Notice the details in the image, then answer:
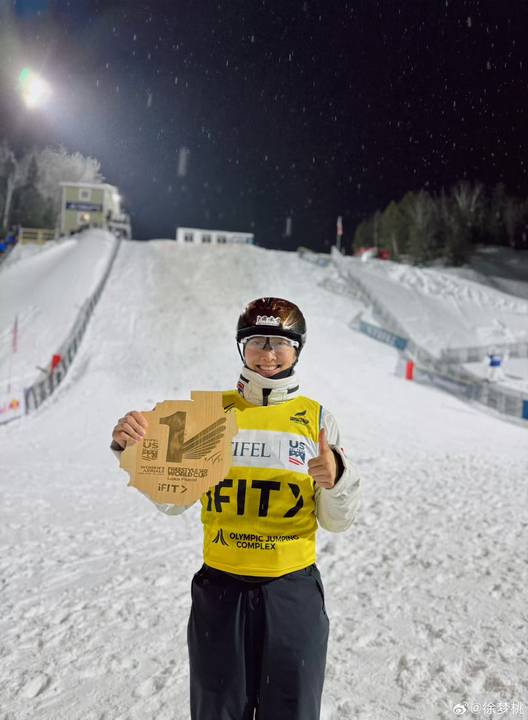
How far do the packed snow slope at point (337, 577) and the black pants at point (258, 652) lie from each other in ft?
5.44

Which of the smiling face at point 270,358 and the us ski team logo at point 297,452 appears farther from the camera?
the smiling face at point 270,358

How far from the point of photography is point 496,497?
9.10 m

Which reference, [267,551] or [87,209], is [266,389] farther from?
[87,209]

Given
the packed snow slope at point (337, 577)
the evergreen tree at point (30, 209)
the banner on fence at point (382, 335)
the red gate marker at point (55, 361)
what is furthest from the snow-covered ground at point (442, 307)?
the evergreen tree at point (30, 209)

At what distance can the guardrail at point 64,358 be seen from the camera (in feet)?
56.1

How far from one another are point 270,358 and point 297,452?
16.6 inches

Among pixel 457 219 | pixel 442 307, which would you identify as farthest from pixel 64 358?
pixel 457 219

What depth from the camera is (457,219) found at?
71.2 meters

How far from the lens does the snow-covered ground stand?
31.2m

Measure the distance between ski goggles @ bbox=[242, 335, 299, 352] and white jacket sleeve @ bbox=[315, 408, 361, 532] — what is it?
1.60ft

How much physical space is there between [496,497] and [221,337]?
59.3 feet

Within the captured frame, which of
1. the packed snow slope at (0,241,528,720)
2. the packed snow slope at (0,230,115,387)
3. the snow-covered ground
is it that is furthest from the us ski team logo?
the snow-covered ground

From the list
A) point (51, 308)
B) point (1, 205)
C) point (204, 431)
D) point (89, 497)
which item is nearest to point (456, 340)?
point (51, 308)

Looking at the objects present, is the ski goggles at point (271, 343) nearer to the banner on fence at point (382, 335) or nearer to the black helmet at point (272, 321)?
the black helmet at point (272, 321)
